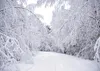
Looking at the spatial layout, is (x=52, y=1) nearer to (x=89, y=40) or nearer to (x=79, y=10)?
(x=79, y=10)

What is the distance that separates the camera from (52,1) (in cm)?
620

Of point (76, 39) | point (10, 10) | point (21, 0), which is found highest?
point (21, 0)

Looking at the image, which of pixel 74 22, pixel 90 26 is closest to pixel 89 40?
pixel 90 26

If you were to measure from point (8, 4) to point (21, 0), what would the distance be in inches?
32.7

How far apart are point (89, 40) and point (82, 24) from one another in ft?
2.84

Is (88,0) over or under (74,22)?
over

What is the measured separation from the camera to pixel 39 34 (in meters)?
5.14

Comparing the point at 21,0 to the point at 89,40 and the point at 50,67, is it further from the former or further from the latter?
the point at 89,40

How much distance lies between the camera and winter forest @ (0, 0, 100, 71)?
12.4 feet

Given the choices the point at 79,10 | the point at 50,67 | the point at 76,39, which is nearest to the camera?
the point at 50,67

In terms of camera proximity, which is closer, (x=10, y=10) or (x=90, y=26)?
(x=10, y=10)

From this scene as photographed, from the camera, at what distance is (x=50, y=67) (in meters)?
4.65

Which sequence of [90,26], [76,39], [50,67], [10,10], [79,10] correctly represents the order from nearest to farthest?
1. [10,10]
2. [50,67]
3. [79,10]
4. [90,26]
5. [76,39]

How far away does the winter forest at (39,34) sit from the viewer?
12.4ft
